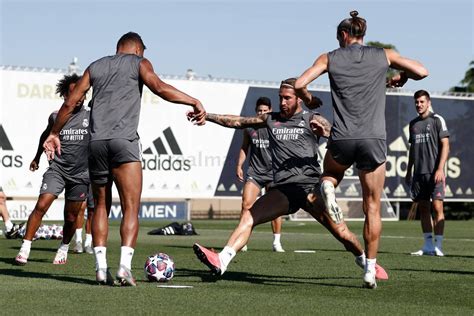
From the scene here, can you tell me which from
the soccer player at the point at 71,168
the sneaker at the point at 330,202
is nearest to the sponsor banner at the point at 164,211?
the soccer player at the point at 71,168

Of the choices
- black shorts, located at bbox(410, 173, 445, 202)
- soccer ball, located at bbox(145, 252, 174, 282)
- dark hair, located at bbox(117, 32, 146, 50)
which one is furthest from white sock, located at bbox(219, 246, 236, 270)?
black shorts, located at bbox(410, 173, 445, 202)

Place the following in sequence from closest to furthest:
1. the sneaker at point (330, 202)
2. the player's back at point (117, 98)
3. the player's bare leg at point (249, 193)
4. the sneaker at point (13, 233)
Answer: the sneaker at point (330, 202), the player's back at point (117, 98), the player's bare leg at point (249, 193), the sneaker at point (13, 233)

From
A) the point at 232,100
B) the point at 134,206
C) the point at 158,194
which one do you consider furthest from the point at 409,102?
the point at 134,206

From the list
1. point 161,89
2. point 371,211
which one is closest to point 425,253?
point 371,211

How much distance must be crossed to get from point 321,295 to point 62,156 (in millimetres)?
5359

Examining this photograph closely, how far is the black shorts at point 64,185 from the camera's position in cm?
1335

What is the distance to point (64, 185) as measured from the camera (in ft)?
44.3

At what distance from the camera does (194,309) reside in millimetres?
7879

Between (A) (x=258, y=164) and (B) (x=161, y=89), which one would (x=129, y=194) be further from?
(A) (x=258, y=164)

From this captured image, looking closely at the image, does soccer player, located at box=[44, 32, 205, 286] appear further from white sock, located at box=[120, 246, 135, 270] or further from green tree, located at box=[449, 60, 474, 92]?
green tree, located at box=[449, 60, 474, 92]

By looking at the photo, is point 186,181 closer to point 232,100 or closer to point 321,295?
point 232,100

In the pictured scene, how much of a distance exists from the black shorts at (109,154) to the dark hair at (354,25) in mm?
2145

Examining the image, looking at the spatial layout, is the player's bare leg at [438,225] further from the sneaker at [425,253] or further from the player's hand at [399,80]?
the player's hand at [399,80]

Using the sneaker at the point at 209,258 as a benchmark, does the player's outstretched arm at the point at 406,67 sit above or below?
above
